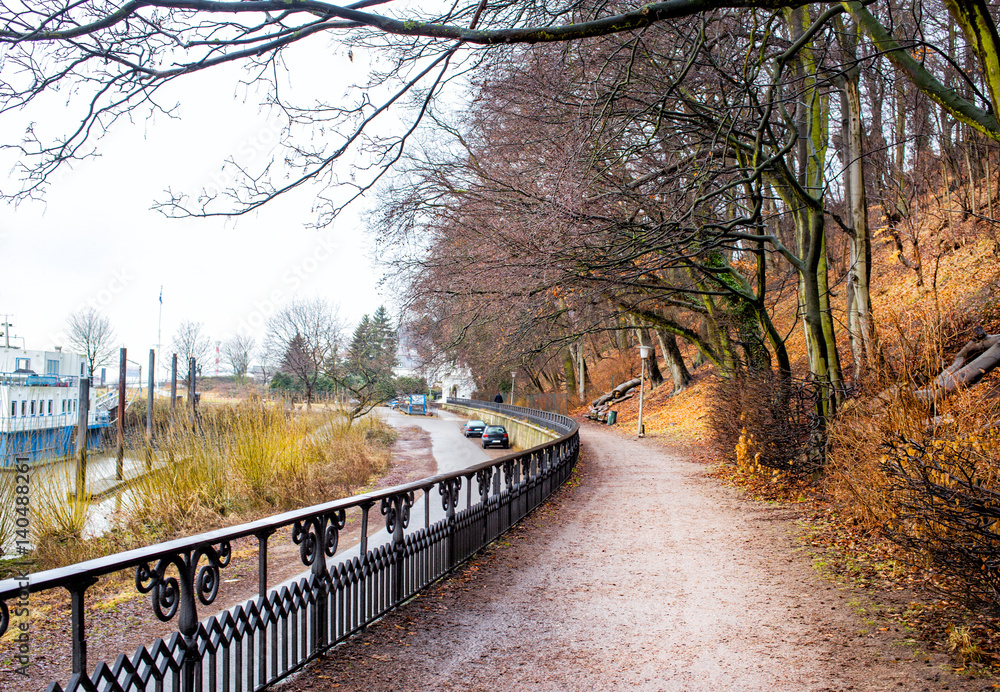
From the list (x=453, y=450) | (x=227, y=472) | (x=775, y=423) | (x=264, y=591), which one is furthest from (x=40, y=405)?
(x=453, y=450)

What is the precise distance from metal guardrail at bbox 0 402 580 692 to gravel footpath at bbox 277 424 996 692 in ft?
0.70

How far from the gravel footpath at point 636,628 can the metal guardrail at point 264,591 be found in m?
0.21

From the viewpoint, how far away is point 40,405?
39.8ft

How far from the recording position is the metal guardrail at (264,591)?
275 cm

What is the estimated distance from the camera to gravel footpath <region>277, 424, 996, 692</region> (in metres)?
4.29

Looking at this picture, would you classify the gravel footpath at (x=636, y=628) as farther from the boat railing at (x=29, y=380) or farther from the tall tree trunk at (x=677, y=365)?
the tall tree trunk at (x=677, y=365)

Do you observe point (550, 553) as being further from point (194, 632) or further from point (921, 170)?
point (921, 170)

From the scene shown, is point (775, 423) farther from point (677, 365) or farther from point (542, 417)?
point (677, 365)

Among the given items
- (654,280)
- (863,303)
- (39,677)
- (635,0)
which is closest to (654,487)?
(654,280)

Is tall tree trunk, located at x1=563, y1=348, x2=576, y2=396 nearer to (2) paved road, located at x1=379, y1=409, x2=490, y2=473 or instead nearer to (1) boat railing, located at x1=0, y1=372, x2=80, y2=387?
(2) paved road, located at x1=379, y1=409, x2=490, y2=473

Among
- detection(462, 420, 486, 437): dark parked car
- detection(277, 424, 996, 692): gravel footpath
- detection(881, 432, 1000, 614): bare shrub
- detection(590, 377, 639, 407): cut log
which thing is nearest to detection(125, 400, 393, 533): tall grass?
detection(277, 424, 996, 692): gravel footpath

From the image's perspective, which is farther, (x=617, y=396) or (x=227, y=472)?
(x=617, y=396)

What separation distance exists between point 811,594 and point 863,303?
8.50 meters

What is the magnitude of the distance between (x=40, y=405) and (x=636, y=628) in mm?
11533
